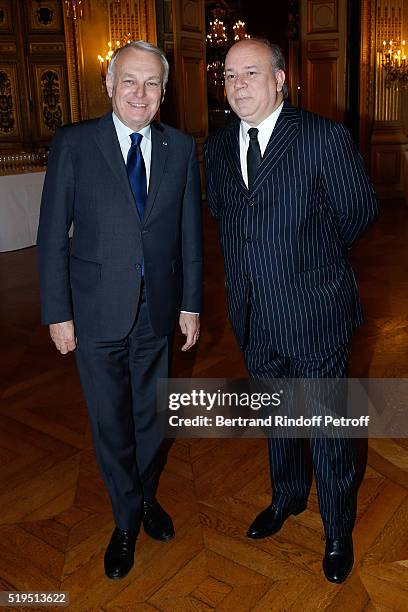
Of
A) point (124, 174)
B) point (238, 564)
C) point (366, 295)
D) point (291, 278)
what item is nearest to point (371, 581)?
point (238, 564)

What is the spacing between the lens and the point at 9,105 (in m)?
9.70

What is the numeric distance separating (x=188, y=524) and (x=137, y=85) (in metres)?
1.30

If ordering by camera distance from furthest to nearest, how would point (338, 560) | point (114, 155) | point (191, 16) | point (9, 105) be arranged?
1. point (9, 105)
2. point (191, 16)
3. point (338, 560)
4. point (114, 155)

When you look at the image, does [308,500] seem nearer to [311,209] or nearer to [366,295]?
[311,209]

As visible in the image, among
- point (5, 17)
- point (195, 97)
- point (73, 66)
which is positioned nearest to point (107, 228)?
point (73, 66)

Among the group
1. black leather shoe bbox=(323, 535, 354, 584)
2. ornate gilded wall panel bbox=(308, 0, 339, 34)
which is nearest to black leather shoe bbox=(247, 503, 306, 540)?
black leather shoe bbox=(323, 535, 354, 584)

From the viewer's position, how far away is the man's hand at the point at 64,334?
5.78ft

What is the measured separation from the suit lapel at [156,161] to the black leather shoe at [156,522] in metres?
0.91

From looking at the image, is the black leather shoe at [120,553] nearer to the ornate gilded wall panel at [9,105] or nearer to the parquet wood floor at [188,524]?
the parquet wood floor at [188,524]

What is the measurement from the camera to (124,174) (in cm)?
169

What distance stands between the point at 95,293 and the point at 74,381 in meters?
1.56

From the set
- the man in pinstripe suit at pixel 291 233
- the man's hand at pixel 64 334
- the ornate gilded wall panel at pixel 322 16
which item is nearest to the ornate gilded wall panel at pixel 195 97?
the ornate gilded wall panel at pixel 322 16

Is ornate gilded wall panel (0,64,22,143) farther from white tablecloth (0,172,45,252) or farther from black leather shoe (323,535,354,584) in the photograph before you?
black leather shoe (323,535,354,584)

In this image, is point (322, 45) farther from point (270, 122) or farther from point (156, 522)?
point (156, 522)
